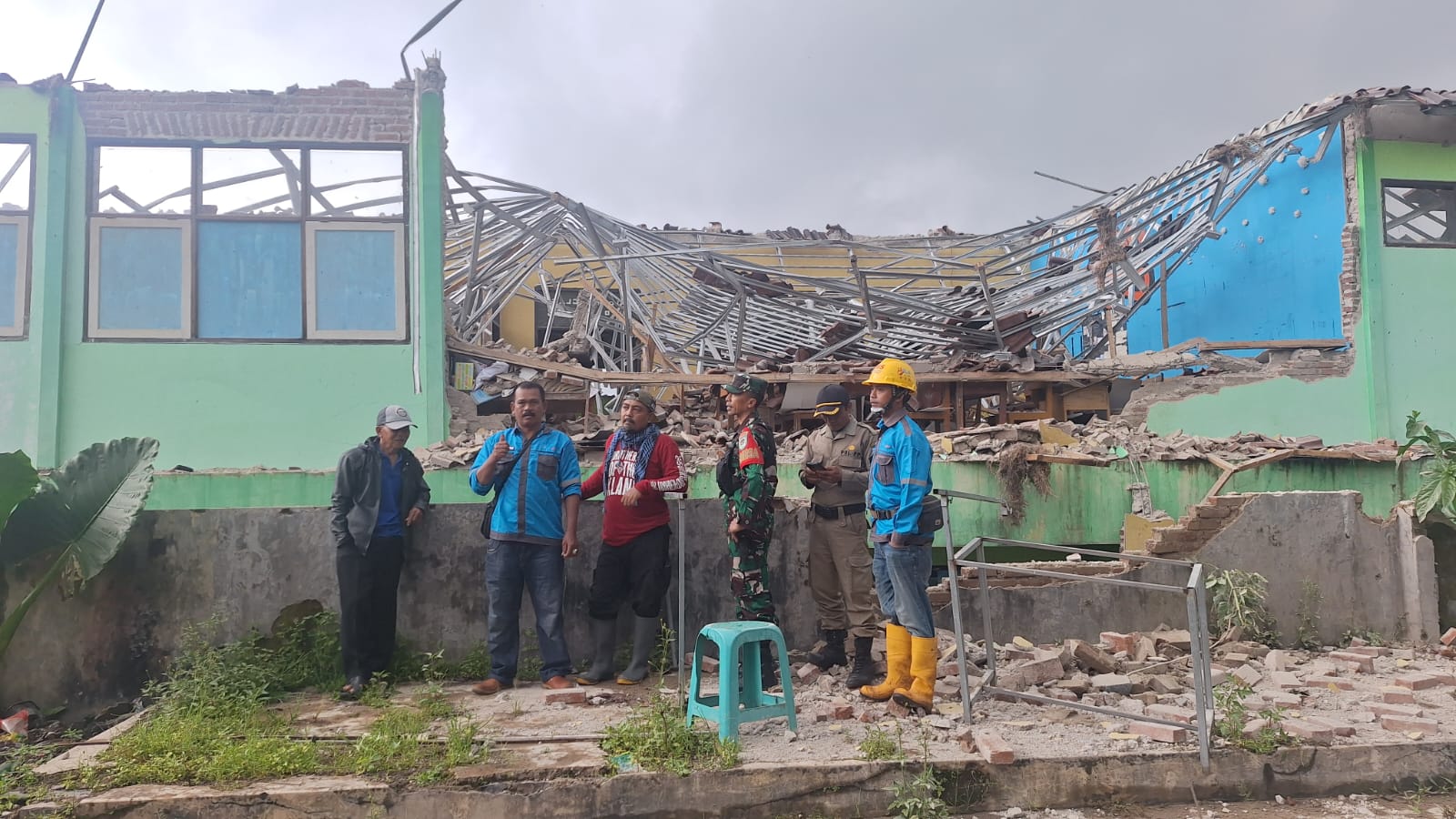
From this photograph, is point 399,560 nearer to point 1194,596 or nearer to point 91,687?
point 91,687

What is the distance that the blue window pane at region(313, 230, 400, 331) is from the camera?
34.5ft

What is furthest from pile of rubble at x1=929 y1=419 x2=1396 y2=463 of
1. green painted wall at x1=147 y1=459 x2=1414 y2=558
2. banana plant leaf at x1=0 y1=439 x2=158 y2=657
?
banana plant leaf at x1=0 y1=439 x2=158 y2=657

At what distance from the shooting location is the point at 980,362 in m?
12.1

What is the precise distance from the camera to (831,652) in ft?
17.5

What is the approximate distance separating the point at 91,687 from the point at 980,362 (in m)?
9.86

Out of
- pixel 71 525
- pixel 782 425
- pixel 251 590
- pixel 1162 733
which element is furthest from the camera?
pixel 782 425

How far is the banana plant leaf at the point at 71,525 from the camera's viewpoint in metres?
4.92

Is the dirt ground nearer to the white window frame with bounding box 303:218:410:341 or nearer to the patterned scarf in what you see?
the patterned scarf

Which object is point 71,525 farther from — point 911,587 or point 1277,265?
point 1277,265

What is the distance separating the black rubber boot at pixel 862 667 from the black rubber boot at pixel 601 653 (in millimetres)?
1294

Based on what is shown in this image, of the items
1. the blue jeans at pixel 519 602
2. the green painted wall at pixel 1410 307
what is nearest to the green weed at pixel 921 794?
the blue jeans at pixel 519 602

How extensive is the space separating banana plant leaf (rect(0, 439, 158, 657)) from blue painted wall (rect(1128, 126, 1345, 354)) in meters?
12.7

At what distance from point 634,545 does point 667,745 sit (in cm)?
147

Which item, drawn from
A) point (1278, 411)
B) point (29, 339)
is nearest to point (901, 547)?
point (1278, 411)
